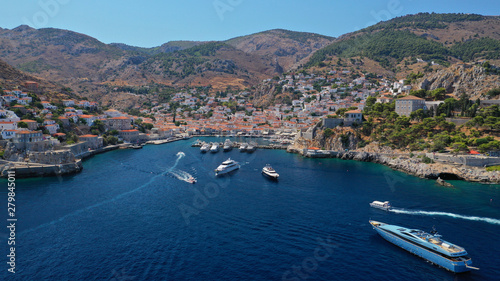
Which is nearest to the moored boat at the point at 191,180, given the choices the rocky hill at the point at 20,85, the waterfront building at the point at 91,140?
the waterfront building at the point at 91,140

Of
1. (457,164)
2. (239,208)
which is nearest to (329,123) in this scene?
(457,164)

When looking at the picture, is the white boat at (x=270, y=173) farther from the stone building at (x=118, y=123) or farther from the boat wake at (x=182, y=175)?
the stone building at (x=118, y=123)

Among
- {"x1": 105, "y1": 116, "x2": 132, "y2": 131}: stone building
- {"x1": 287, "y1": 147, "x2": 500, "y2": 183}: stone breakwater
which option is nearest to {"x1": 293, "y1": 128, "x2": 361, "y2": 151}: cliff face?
{"x1": 287, "y1": 147, "x2": 500, "y2": 183}: stone breakwater

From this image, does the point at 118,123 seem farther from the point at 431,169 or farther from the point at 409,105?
the point at 431,169

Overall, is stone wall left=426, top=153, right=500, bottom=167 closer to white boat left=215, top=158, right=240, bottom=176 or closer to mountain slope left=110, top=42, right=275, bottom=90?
white boat left=215, top=158, right=240, bottom=176

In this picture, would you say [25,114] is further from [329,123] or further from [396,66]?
[396,66]

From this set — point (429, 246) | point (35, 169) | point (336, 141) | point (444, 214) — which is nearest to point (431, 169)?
point (444, 214)
